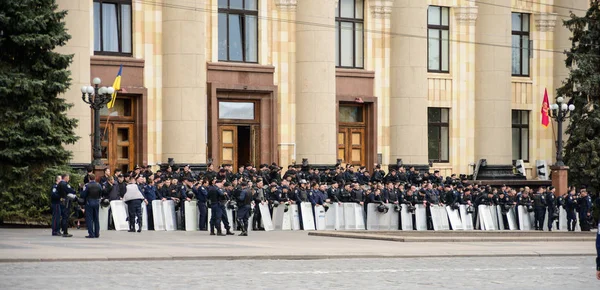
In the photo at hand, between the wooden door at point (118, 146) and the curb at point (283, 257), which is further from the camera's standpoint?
the wooden door at point (118, 146)

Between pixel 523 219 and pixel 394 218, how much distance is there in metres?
7.26

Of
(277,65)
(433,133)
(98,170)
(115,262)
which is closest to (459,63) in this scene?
(433,133)

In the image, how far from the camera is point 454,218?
45.7 m

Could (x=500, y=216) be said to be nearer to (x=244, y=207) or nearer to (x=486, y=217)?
(x=486, y=217)

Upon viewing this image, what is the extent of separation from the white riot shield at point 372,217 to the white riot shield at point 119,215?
9.38 m

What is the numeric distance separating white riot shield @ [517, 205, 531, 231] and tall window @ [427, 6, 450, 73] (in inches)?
449

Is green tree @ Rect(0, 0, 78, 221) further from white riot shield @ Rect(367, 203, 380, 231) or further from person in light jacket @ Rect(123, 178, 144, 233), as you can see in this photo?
white riot shield @ Rect(367, 203, 380, 231)

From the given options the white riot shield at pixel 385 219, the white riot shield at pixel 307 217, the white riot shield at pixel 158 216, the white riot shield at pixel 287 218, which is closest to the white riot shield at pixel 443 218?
the white riot shield at pixel 385 219

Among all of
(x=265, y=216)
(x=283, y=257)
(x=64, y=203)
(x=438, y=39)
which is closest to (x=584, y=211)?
(x=438, y=39)

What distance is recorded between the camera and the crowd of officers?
121ft

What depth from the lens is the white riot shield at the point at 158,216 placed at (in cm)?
3881

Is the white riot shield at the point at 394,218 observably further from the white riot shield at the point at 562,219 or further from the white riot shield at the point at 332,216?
the white riot shield at the point at 562,219

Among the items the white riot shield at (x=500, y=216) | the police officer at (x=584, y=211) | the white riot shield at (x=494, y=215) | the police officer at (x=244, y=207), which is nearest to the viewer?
the police officer at (x=244, y=207)

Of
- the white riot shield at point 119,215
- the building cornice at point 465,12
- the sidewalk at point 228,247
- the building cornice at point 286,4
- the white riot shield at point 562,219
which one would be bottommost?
the white riot shield at point 562,219
